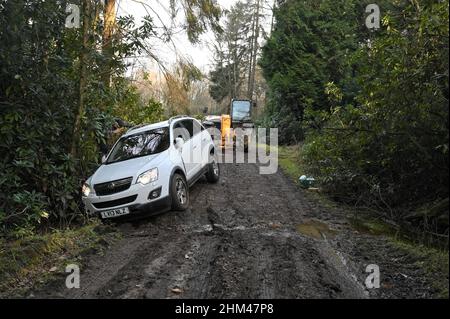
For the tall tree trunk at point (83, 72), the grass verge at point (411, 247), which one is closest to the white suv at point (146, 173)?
the tall tree trunk at point (83, 72)

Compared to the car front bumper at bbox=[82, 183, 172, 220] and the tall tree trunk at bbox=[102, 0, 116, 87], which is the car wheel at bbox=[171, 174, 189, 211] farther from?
the tall tree trunk at bbox=[102, 0, 116, 87]

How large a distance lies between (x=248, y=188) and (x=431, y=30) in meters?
5.57

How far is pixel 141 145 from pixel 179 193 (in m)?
1.46

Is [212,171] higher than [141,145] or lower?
lower

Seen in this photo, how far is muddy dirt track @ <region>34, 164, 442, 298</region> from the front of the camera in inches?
171

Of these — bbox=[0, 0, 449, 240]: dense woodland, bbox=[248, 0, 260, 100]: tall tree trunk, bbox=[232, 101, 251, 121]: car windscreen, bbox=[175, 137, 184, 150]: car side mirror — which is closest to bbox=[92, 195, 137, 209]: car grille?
bbox=[0, 0, 449, 240]: dense woodland

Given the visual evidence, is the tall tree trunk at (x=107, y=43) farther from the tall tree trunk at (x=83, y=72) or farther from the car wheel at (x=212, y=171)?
the car wheel at (x=212, y=171)

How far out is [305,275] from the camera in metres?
4.69

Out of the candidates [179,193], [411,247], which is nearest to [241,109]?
[179,193]

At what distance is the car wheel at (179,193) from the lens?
24.2 ft

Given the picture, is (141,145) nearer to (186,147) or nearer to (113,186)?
(186,147)

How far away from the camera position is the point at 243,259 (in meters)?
5.24

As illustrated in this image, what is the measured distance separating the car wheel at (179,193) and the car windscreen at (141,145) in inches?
29.4

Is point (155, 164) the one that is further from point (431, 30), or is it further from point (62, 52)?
point (431, 30)
